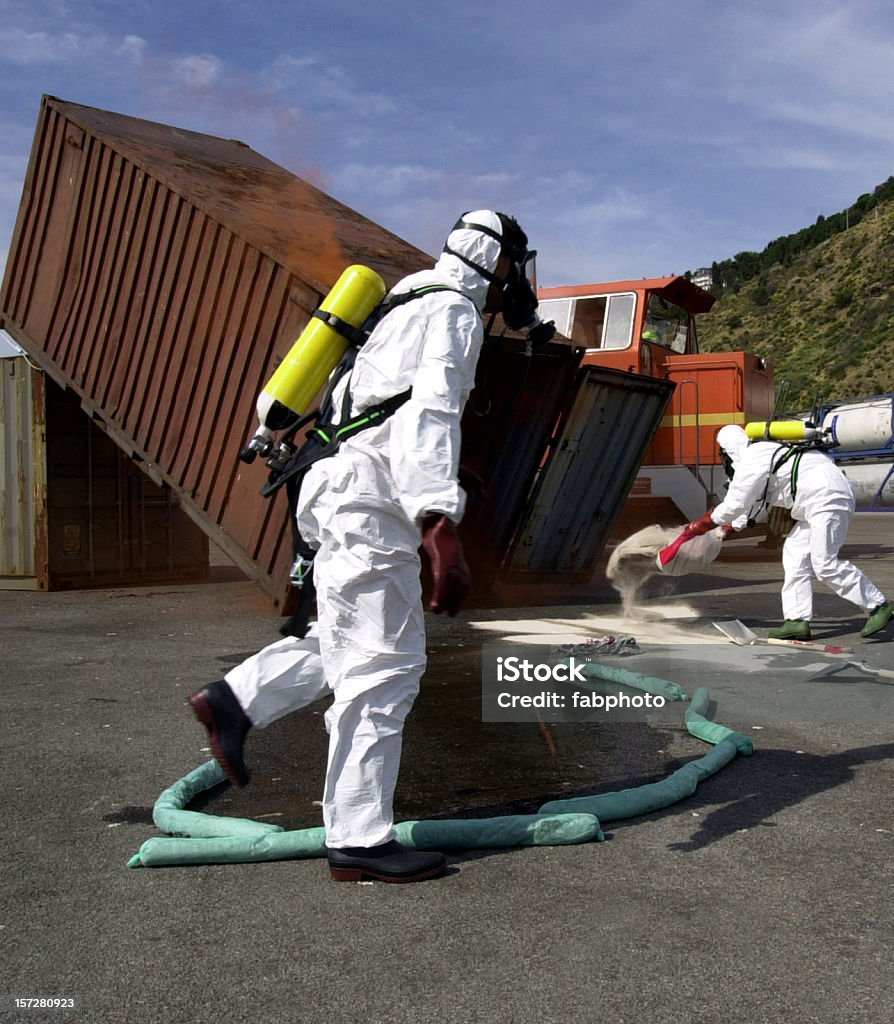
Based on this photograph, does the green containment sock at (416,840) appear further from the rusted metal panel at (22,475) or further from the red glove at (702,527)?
the rusted metal panel at (22,475)

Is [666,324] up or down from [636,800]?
up

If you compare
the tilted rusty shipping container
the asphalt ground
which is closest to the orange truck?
the tilted rusty shipping container

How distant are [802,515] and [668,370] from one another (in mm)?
5990

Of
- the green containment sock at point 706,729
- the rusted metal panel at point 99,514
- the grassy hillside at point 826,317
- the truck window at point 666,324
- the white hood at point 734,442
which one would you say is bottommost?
the green containment sock at point 706,729

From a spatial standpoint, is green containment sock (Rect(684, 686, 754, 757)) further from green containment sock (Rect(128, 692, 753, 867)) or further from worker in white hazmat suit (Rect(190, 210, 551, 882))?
worker in white hazmat suit (Rect(190, 210, 551, 882))

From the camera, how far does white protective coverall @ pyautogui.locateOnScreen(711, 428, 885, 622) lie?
25.5ft

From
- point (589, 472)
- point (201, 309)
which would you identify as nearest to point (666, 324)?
point (589, 472)

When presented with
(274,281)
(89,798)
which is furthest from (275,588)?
(89,798)

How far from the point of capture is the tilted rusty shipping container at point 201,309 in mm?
8727

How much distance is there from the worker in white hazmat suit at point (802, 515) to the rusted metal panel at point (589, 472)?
200 centimetres

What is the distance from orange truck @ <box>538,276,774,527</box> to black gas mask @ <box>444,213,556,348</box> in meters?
9.12

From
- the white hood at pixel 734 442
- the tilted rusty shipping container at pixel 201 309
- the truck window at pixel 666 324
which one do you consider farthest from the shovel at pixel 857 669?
the truck window at pixel 666 324

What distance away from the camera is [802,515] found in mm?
8047

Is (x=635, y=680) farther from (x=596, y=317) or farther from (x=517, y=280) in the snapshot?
(x=596, y=317)
